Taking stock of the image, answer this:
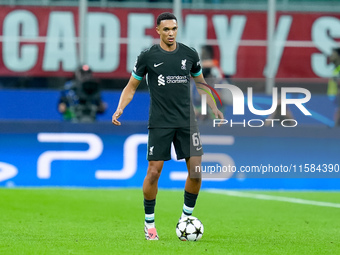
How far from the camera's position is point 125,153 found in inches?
609

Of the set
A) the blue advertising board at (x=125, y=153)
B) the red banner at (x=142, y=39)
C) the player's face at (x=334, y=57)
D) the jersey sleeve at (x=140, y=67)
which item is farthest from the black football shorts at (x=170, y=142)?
the red banner at (x=142, y=39)

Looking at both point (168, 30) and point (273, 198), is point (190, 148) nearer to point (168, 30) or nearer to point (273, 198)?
point (168, 30)

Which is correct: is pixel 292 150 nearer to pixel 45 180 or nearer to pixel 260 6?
pixel 45 180

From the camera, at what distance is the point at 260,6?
66.5 ft

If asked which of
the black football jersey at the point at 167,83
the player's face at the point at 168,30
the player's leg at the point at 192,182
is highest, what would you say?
the player's face at the point at 168,30

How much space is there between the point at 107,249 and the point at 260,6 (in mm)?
13429

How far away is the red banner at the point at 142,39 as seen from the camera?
19672mm

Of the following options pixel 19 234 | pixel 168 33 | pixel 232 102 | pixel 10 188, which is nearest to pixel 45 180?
pixel 10 188

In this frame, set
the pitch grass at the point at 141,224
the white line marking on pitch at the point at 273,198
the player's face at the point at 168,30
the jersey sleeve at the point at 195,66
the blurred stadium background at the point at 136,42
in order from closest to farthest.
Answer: the pitch grass at the point at 141,224
the player's face at the point at 168,30
the jersey sleeve at the point at 195,66
the white line marking on pitch at the point at 273,198
the blurred stadium background at the point at 136,42

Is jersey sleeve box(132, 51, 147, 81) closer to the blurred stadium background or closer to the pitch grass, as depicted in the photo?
the pitch grass

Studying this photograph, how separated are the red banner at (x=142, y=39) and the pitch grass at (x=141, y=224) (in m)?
5.61

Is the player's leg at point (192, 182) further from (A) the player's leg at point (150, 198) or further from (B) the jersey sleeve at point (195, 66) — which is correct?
(B) the jersey sleeve at point (195, 66)

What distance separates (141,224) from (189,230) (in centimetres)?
176

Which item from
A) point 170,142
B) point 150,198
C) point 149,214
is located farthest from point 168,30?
point 149,214
